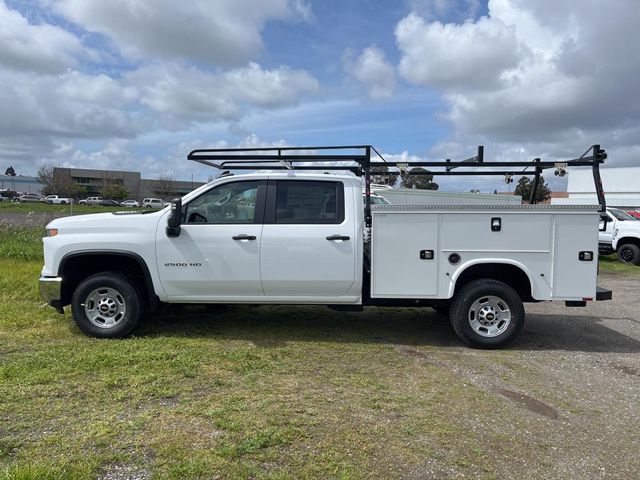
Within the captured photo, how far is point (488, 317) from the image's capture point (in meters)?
5.79

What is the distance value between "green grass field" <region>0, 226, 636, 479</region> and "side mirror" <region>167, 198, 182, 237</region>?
1.19 m

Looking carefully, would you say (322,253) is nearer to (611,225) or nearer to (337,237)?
(337,237)

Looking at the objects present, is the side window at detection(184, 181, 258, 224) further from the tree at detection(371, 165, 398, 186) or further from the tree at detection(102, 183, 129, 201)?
the tree at detection(102, 183, 129, 201)

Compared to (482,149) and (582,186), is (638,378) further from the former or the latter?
(582,186)

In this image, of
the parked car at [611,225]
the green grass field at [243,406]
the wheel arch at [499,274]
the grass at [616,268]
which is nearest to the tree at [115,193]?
the parked car at [611,225]

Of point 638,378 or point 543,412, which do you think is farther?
point 638,378

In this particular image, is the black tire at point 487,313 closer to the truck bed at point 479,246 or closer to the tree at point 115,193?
the truck bed at point 479,246

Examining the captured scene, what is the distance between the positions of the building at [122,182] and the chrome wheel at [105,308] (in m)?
85.3

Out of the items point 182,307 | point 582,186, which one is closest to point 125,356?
point 182,307

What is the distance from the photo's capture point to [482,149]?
6.38 m

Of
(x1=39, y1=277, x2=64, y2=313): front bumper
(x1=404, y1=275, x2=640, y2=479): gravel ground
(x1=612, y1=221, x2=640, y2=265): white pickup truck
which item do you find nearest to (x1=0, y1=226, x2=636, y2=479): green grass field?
(x1=404, y1=275, x2=640, y2=479): gravel ground

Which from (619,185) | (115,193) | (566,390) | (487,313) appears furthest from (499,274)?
(115,193)

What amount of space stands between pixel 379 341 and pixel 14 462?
3.89 m

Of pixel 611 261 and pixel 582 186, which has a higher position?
pixel 582 186
